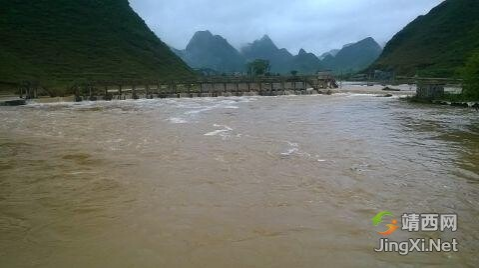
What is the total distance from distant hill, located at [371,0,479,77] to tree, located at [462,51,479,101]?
50609 millimetres

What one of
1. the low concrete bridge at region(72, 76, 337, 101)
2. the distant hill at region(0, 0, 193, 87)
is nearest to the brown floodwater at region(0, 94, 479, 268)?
the low concrete bridge at region(72, 76, 337, 101)

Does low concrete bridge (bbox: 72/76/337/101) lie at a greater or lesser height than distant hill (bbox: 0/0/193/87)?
lesser

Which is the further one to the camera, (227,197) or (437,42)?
(437,42)

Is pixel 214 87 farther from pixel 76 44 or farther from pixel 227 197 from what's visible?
pixel 227 197

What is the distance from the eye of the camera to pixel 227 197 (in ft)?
31.9

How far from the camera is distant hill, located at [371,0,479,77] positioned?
91250mm

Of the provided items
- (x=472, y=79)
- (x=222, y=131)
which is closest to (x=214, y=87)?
(x=472, y=79)

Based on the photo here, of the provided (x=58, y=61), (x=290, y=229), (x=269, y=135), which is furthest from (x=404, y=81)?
(x=290, y=229)

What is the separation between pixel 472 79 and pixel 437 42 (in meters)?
90.9

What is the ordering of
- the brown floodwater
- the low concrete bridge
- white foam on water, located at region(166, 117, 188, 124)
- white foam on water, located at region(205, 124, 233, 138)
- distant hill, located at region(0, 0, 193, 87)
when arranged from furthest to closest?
distant hill, located at region(0, 0, 193, 87) → the low concrete bridge → white foam on water, located at region(166, 117, 188, 124) → white foam on water, located at region(205, 124, 233, 138) → the brown floodwater

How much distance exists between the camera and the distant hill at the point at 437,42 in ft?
299

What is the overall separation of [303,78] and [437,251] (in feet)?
179

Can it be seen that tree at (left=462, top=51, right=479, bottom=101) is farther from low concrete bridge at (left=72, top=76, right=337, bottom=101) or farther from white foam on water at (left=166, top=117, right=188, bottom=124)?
low concrete bridge at (left=72, top=76, right=337, bottom=101)

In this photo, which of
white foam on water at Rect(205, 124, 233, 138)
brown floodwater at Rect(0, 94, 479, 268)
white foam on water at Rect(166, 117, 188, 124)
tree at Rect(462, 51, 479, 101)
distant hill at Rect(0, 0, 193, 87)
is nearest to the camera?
brown floodwater at Rect(0, 94, 479, 268)
